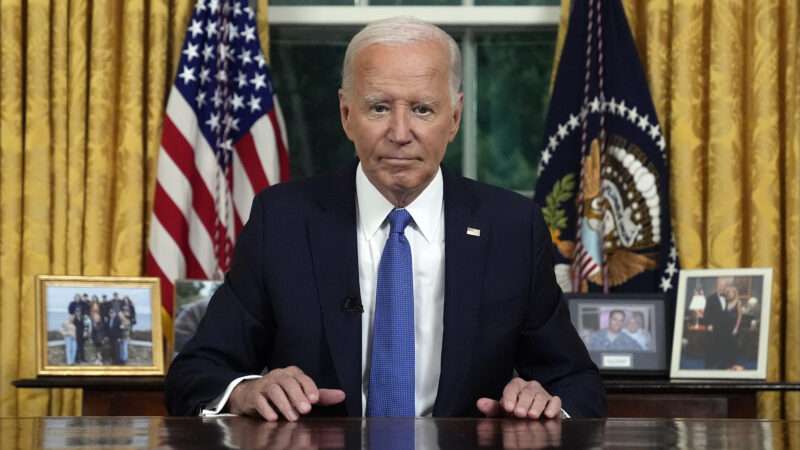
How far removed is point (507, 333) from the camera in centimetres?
257

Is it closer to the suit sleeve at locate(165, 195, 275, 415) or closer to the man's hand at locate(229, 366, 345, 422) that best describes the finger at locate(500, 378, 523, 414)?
the man's hand at locate(229, 366, 345, 422)

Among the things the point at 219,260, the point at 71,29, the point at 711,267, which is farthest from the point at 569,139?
the point at 71,29

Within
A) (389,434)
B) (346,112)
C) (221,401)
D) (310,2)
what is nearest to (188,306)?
(310,2)

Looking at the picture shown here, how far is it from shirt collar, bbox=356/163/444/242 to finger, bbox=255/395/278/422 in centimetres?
59

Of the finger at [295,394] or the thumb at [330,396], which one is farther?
the thumb at [330,396]

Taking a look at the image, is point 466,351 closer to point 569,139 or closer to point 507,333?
point 507,333

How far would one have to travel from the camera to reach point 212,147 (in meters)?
4.46

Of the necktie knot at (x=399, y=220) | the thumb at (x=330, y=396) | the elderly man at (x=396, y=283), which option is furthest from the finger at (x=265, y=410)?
the necktie knot at (x=399, y=220)

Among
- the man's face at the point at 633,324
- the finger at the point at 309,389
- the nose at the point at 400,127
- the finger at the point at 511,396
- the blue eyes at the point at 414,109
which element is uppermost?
the blue eyes at the point at 414,109

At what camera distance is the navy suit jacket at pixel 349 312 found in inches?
98.4

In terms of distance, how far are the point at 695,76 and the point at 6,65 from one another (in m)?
2.30

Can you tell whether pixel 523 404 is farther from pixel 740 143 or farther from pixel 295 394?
pixel 740 143

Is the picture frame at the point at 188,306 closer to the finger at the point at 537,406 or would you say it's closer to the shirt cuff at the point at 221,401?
the shirt cuff at the point at 221,401

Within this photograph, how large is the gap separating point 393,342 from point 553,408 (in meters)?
0.38
